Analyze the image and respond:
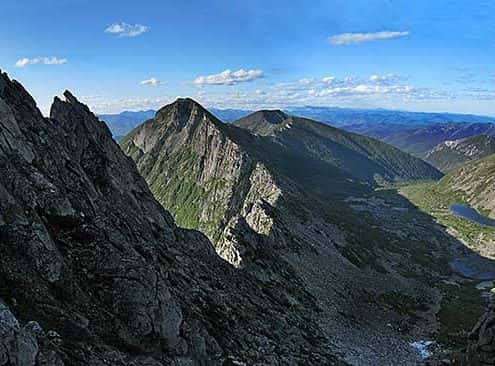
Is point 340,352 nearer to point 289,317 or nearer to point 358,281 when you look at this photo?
point 289,317

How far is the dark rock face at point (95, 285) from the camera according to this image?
2694 cm

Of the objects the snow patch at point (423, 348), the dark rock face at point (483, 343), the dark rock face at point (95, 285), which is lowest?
the snow patch at point (423, 348)

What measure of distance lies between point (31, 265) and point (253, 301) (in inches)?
1698

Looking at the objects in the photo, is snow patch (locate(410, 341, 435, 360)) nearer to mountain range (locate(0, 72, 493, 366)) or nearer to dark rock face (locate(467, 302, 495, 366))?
mountain range (locate(0, 72, 493, 366))

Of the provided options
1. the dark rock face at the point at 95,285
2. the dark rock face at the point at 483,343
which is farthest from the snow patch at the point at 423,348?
the dark rock face at the point at 95,285

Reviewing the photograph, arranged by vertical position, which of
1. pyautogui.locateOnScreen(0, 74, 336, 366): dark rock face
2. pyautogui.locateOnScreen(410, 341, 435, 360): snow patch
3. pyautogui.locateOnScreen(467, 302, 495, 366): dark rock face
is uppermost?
pyautogui.locateOnScreen(0, 74, 336, 366): dark rock face

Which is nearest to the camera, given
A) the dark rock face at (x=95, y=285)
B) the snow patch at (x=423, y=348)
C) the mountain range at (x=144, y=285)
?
the dark rock face at (x=95, y=285)

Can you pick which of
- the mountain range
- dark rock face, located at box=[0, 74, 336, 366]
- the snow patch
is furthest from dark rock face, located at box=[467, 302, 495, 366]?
dark rock face, located at box=[0, 74, 336, 366]

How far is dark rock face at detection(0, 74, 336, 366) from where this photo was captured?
26.9 meters

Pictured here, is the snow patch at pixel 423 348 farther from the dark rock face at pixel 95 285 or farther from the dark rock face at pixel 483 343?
the dark rock face at pixel 95 285

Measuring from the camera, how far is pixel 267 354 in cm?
4953

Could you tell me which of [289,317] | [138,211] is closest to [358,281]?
[289,317]

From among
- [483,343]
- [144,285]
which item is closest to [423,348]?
[483,343]

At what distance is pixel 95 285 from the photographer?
112ft
